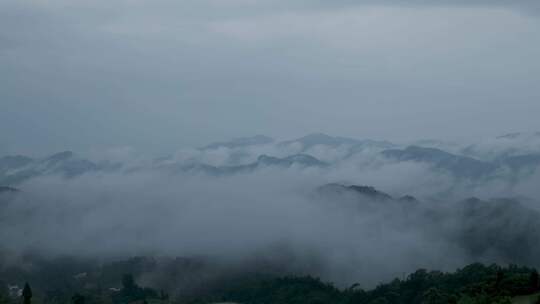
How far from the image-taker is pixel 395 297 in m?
104

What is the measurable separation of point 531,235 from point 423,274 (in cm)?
8890

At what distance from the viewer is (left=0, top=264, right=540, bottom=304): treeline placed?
234 feet

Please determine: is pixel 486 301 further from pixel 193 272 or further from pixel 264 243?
pixel 264 243

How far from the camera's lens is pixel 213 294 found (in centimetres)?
15088

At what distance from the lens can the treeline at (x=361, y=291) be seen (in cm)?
7126

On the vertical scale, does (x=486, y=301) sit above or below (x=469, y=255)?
above

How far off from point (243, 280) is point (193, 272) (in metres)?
17.6

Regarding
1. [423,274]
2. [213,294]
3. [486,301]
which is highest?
[486,301]

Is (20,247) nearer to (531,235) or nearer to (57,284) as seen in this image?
(57,284)

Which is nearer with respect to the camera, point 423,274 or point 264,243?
point 423,274

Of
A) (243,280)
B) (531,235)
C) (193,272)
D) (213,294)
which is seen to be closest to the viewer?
(213,294)

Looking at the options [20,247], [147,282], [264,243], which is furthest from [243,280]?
[20,247]

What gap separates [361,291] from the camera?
374ft

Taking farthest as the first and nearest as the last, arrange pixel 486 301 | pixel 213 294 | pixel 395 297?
pixel 213 294 < pixel 395 297 < pixel 486 301
